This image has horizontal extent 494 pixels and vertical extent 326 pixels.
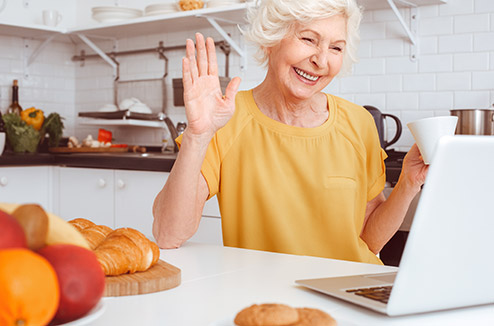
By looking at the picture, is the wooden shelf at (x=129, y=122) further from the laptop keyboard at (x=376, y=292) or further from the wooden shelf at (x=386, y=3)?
the laptop keyboard at (x=376, y=292)

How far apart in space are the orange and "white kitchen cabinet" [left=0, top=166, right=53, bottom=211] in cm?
307

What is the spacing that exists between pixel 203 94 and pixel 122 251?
1.73 ft

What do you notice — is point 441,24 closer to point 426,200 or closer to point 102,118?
point 102,118

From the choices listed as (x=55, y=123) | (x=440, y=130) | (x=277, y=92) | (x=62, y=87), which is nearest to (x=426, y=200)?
(x=440, y=130)

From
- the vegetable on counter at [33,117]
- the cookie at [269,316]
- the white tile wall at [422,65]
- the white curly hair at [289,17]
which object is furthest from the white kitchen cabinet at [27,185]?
the cookie at [269,316]

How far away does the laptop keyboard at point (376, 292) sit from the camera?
0.91 meters

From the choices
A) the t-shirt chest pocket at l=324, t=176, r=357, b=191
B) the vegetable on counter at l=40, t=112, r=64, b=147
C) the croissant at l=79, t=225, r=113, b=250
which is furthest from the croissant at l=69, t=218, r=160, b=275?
the vegetable on counter at l=40, t=112, r=64, b=147

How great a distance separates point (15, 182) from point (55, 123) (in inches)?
20.3

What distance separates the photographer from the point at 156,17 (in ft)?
12.3

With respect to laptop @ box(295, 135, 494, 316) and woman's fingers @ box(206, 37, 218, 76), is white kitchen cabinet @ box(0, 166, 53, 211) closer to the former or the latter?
woman's fingers @ box(206, 37, 218, 76)

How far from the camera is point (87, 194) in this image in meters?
3.63

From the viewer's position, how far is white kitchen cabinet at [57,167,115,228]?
3.52 m

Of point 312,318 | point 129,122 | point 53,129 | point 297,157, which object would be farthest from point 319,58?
point 53,129

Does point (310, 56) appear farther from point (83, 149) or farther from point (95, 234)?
point (83, 149)
